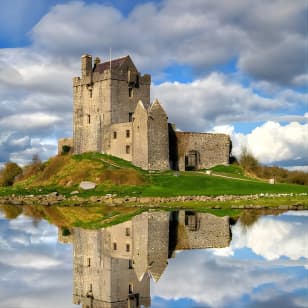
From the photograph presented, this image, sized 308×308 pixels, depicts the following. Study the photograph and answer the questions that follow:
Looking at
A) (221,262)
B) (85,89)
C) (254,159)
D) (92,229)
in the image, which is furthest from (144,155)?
(221,262)

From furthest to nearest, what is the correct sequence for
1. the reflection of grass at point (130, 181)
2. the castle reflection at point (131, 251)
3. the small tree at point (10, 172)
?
the small tree at point (10, 172)
the reflection of grass at point (130, 181)
the castle reflection at point (131, 251)

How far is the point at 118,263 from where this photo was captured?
51.8 feet

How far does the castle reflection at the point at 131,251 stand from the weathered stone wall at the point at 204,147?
27.9m

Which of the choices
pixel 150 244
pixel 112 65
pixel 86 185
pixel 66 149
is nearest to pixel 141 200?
pixel 86 185

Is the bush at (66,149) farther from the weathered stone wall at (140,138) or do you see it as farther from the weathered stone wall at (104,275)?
the weathered stone wall at (104,275)

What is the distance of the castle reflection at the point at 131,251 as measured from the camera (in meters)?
12.2

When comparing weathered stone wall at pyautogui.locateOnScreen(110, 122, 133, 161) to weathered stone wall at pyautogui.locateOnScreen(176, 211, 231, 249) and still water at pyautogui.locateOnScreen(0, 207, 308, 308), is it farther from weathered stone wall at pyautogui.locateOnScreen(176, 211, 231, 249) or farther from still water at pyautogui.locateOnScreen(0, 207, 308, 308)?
still water at pyautogui.locateOnScreen(0, 207, 308, 308)

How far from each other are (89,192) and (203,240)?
26.7m

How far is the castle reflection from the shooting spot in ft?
40.0

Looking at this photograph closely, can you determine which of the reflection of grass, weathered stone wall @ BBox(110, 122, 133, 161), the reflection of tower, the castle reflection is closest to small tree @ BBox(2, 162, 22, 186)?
the reflection of grass

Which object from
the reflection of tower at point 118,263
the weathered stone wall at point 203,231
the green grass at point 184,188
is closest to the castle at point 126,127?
the green grass at point 184,188

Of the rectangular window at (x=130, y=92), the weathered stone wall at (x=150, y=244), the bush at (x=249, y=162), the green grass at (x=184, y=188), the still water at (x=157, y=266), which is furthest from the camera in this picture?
the bush at (x=249, y=162)

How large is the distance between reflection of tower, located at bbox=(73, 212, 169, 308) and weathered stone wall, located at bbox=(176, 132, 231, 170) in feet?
106

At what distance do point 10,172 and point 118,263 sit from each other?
2412 inches
